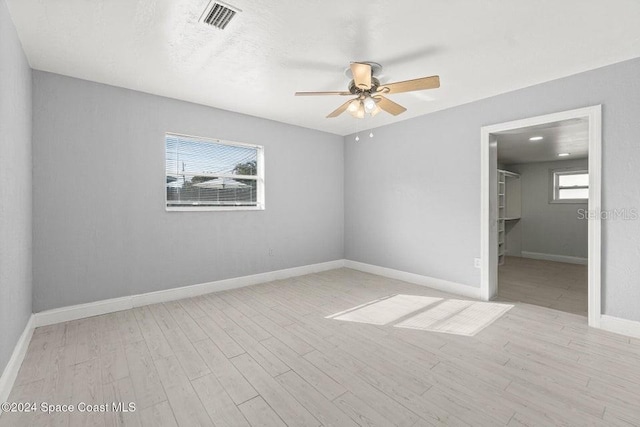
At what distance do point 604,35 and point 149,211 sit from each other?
4.70 meters

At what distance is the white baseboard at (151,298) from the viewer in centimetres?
288

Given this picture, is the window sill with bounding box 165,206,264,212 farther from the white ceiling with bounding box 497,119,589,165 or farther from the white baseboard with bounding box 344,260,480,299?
the white ceiling with bounding box 497,119,589,165

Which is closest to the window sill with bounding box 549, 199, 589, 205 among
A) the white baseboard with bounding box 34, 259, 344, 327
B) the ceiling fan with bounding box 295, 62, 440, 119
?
the ceiling fan with bounding box 295, 62, 440, 119

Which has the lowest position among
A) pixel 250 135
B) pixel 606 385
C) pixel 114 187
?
pixel 606 385

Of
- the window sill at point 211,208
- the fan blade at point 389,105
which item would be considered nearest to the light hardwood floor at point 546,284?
the fan blade at point 389,105

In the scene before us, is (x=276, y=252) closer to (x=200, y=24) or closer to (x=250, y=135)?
(x=250, y=135)

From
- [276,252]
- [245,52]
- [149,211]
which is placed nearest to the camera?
[245,52]

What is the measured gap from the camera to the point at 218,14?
202cm

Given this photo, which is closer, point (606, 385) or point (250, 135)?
point (606, 385)

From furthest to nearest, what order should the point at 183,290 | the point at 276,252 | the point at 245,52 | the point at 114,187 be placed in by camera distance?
the point at 276,252
the point at 183,290
the point at 114,187
the point at 245,52

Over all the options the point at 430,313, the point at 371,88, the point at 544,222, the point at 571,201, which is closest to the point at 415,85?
the point at 371,88

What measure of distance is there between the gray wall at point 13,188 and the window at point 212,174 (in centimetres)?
131

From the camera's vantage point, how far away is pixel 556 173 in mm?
6594

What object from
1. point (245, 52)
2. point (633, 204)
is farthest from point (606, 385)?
point (245, 52)
